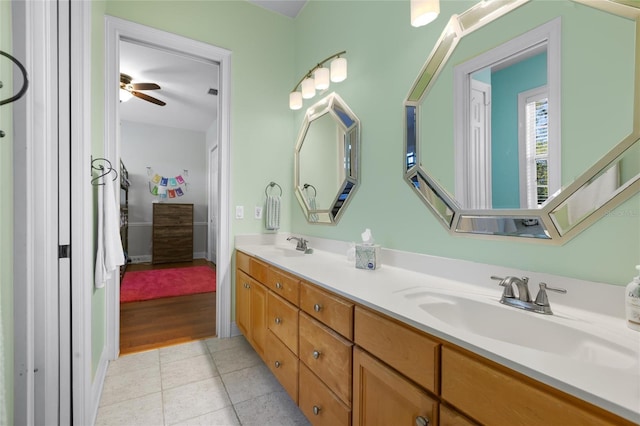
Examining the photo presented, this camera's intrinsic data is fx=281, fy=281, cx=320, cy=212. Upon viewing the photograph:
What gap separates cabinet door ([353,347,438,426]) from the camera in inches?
29.7

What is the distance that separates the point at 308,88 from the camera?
2158 millimetres

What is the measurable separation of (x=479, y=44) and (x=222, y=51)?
2043 millimetres

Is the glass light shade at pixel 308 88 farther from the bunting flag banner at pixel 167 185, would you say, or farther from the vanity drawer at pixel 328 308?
the bunting flag banner at pixel 167 185

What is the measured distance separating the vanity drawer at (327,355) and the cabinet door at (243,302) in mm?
845

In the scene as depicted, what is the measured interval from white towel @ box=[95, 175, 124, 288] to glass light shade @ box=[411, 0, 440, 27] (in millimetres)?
1770

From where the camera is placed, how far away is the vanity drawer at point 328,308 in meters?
1.03

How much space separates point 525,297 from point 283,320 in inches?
43.1

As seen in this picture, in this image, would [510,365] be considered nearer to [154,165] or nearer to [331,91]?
[331,91]

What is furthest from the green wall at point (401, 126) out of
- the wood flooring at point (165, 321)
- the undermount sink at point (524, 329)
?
the wood flooring at point (165, 321)

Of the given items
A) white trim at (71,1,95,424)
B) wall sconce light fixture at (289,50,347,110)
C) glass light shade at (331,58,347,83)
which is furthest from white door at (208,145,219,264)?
white trim at (71,1,95,424)

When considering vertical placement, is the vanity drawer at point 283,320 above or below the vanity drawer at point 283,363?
above

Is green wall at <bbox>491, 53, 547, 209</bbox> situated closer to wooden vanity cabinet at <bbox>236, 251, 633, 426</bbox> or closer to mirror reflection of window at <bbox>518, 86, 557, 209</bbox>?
mirror reflection of window at <bbox>518, 86, 557, 209</bbox>

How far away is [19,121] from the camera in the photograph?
33.1 inches

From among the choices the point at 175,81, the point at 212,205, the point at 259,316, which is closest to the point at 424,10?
the point at 259,316
